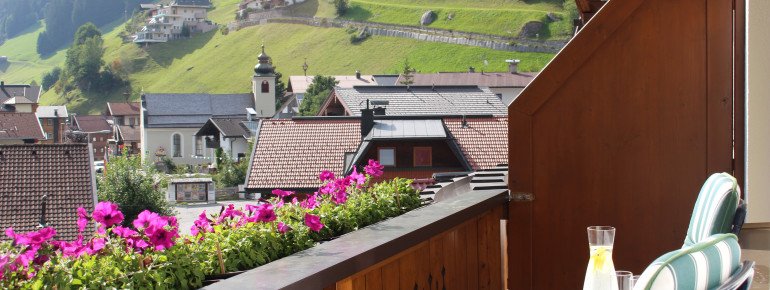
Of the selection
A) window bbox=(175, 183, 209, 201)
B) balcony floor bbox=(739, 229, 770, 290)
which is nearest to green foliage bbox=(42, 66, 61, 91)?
window bbox=(175, 183, 209, 201)

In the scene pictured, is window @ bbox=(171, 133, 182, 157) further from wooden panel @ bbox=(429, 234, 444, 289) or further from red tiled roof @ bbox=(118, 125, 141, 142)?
wooden panel @ bbox=(429, 234, 444, 289)

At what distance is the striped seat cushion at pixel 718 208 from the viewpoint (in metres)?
2.40

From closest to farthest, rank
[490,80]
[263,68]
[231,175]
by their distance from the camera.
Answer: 1. [231,175]
2. [490,80]
3. [263,68]

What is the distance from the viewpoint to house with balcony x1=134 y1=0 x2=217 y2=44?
140 metres

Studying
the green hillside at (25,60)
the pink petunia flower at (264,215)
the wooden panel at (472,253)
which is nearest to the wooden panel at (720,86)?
the wooden panel at (472,253)

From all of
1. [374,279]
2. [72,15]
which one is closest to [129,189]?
[374,279]

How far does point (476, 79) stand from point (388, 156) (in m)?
43.8

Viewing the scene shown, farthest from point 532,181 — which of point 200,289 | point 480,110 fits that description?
point 480,110

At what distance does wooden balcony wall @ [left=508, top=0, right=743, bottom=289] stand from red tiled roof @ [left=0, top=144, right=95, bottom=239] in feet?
87.5

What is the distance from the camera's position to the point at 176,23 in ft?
477

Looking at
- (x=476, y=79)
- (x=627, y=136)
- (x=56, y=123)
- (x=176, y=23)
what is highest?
(x=176, y=23)

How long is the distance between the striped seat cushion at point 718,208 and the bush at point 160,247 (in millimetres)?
1085

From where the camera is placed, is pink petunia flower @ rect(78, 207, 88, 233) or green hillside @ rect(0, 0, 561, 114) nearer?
pink petunia flower @ rect(78, 207, 88, 233)

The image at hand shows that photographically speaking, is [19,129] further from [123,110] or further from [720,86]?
[720,86]
